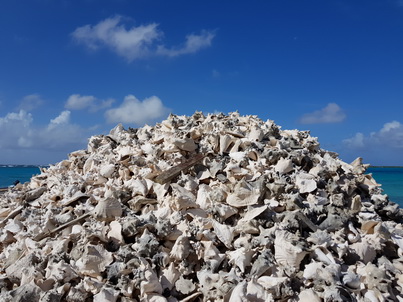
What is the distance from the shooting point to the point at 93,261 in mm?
2662

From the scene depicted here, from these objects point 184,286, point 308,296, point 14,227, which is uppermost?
point 14,227

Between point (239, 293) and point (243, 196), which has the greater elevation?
point (243, 196)

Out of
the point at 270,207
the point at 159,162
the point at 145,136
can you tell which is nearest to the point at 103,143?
the point at 145,136

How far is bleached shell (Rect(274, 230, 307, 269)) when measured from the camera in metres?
2.64

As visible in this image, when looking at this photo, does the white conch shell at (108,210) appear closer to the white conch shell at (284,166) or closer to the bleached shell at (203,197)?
the bleached shell at (203,197)

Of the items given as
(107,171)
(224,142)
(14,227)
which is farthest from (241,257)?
(14,227)

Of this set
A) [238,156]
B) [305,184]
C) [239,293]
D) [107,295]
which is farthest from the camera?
[238,156]

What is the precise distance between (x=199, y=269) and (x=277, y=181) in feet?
3.73

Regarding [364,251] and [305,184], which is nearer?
[364,251]

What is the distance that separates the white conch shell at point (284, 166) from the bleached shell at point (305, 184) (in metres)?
0.12

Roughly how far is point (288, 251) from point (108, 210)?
5.09ft

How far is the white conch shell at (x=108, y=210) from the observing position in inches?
122

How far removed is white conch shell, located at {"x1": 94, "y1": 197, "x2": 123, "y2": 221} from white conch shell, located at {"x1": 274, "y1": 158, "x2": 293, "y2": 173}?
1.58m

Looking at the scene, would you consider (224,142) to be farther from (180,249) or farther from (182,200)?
(180,249)
